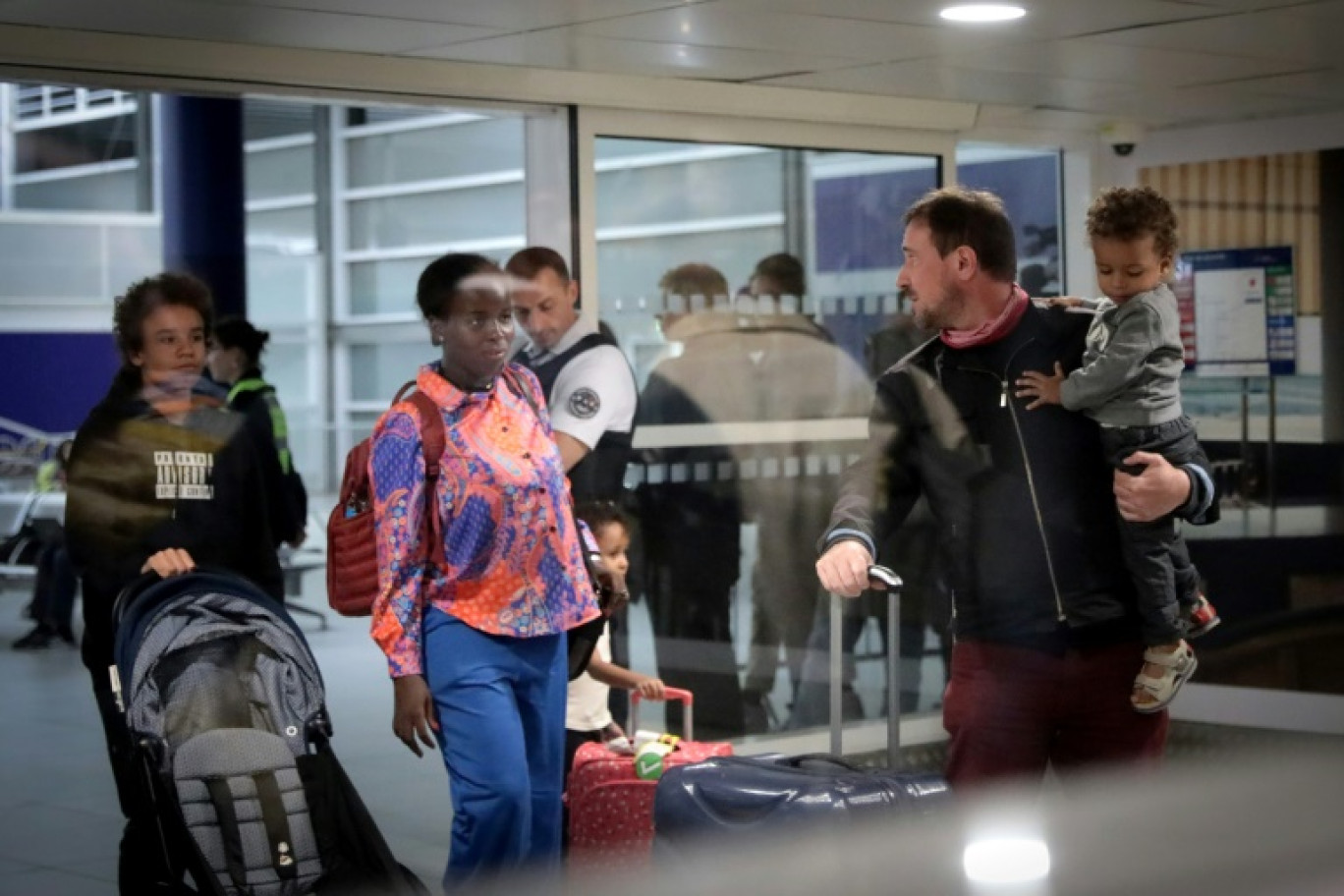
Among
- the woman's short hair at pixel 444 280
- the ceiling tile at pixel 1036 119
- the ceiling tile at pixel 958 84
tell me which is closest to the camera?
the woman's short hair at pixel 444 280

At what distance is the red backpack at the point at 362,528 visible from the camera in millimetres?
4633

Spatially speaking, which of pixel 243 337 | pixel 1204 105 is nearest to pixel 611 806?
pixel 243 337

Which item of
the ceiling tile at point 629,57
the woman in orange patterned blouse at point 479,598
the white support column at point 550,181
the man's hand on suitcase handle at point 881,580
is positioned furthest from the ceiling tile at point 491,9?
the man's hand on suitcase handle at point 881,580

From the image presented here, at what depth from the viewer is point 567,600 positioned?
4.73 m

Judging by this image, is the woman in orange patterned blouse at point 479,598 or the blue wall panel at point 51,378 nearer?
the woman in orange patterned blouse at point 479,598

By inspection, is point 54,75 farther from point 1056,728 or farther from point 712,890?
point 712,890

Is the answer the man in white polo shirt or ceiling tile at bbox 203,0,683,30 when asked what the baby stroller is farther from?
ceiling tile at bbox 203,0,683,30

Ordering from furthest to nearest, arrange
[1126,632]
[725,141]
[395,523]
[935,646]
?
[935,646], [725,141], [395,523], [1126,632]

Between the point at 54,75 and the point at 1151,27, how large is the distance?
320 cm

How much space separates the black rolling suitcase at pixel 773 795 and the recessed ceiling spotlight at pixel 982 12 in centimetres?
203

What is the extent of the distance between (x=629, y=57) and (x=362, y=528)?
2.23 meters

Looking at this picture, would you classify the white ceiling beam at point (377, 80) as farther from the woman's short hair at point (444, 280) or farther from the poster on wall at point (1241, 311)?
the poster on wall at point (1241, 311)

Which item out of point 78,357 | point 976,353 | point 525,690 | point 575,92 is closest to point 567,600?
point 525,690

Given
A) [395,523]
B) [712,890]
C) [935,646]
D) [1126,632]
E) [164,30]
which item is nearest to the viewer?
[712,890]
